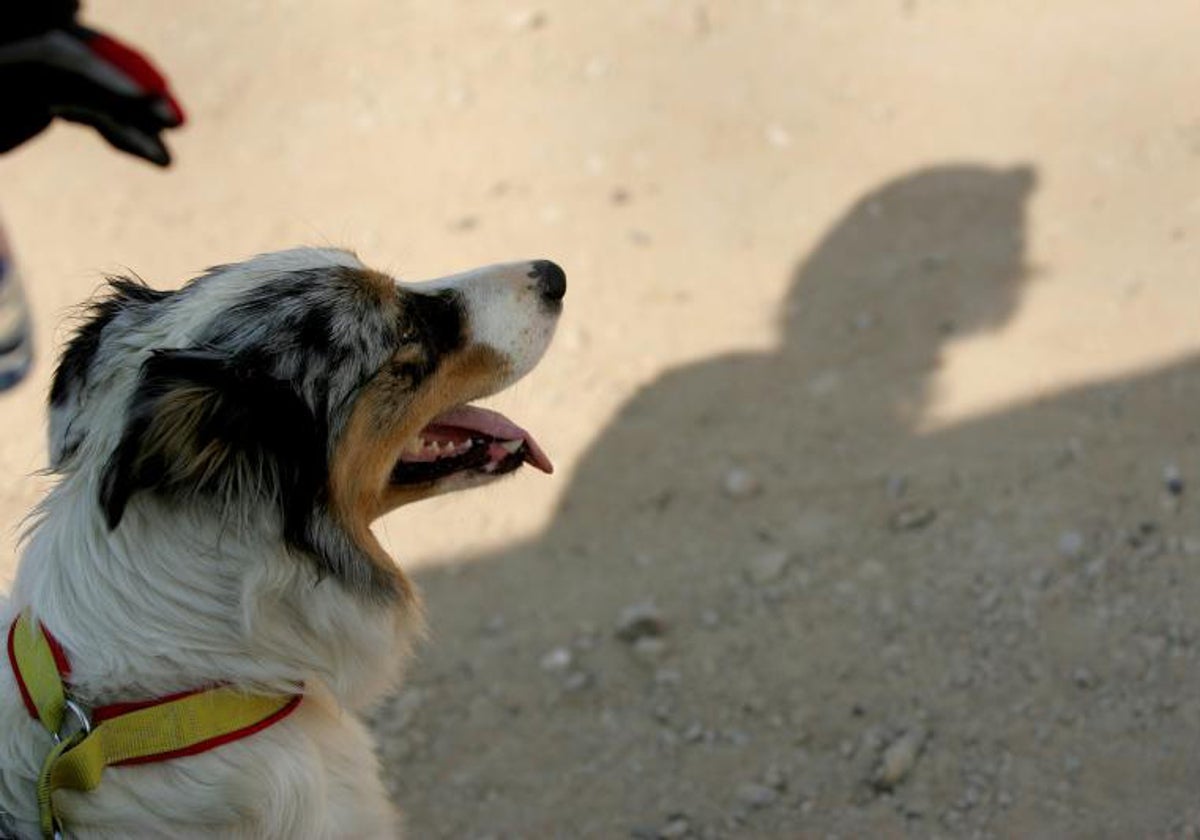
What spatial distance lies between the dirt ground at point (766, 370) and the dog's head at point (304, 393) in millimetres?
1236

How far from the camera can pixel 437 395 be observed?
322 cm

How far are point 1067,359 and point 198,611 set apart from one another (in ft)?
11.4

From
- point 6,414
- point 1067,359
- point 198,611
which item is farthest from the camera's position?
point 6,414

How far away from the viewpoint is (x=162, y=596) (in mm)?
2760

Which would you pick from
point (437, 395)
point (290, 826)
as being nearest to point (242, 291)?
point (437, 395)

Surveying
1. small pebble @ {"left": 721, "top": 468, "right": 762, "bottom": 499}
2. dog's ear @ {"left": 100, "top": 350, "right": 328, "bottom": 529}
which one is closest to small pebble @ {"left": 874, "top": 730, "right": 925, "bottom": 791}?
small pebble @ {"left": 721, "top": 468, "right": 762, "bottom": 499}

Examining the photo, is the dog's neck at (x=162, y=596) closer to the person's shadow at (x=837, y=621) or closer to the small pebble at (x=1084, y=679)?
the person's shadow at (x=837, y=621)

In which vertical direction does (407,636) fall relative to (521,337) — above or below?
below

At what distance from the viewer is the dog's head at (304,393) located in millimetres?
2688

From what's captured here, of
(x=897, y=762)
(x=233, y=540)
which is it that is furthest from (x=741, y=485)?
(x=233, y=540)

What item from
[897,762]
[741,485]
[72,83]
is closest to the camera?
[72,83]

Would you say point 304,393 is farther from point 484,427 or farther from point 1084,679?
point 1084,679

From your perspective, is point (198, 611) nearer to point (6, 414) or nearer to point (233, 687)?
point (233, 687)

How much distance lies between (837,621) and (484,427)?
1.56m
